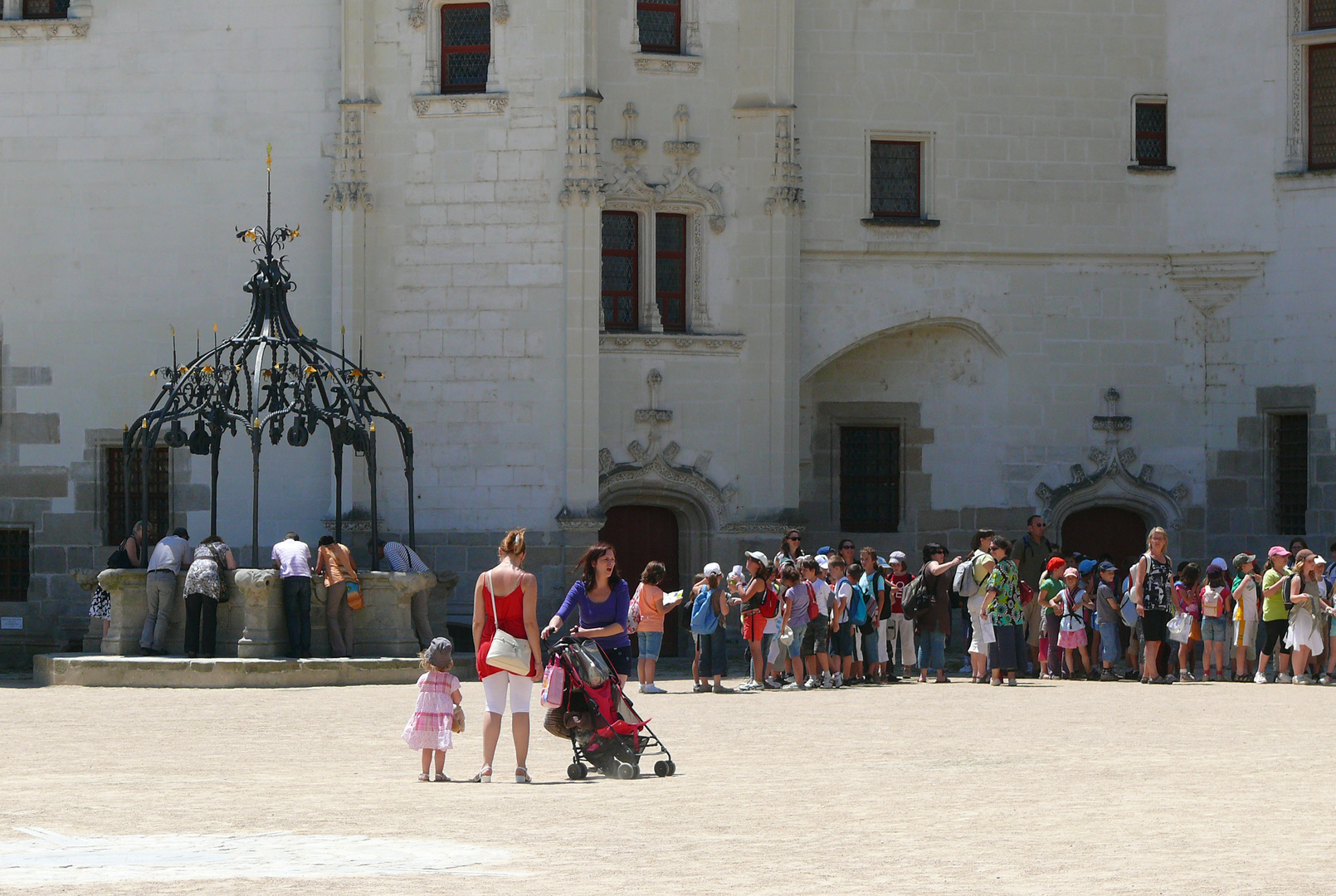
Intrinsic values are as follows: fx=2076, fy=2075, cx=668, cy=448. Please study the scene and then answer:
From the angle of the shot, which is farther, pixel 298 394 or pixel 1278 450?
pixel 1278 450

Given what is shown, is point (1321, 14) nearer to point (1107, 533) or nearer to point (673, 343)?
point (1107, 533)

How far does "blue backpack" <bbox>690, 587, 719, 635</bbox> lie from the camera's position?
20188 millimetres

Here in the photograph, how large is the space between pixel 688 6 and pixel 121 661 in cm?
1122

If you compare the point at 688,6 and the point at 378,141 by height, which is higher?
the point at 688,6

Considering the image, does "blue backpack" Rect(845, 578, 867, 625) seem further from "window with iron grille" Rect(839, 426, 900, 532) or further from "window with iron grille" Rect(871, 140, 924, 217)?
"window with iron grille" Rect(871, 140, 924, 217)

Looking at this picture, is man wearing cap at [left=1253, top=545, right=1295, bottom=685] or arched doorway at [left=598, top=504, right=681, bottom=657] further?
arched doorway at [left=598, top=504, right=681, bottom=657]

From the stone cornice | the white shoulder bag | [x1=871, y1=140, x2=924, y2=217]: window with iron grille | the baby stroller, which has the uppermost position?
[x1=871, y1=140, x2=924, y2=217]: window with iron grille

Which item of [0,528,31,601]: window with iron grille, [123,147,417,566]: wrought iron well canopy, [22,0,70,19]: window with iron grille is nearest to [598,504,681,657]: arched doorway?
[123,147,417,566]: wrought iron well canopy

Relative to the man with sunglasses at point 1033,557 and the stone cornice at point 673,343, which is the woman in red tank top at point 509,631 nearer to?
the man with sunglasses at point 1033,557

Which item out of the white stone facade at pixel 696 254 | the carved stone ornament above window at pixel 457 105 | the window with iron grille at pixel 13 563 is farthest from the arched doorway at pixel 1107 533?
the window with iron grille at pixel 13 563

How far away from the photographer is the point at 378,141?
26.0 meters

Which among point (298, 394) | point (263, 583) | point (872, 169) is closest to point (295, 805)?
point (263, 583)

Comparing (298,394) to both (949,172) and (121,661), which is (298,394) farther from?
(949,172)

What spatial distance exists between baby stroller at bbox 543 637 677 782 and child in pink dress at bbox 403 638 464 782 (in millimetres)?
589
